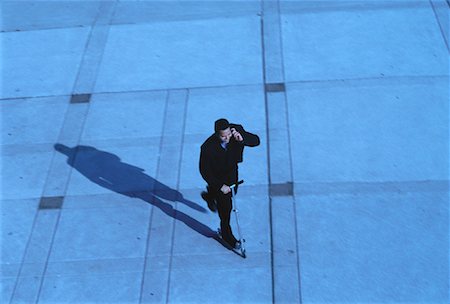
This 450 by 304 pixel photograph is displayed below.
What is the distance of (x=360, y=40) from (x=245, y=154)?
3165 mm

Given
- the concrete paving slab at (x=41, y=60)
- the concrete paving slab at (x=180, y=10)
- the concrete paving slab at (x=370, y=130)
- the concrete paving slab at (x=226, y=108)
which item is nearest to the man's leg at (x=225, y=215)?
the concrete paving slab at (x=370, y=130)

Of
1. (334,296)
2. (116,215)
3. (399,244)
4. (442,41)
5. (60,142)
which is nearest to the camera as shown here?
(334,296)

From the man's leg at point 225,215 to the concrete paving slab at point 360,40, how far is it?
3.17 m

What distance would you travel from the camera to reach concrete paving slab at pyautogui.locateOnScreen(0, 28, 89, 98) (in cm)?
871

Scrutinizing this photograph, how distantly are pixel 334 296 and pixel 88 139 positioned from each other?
4.05 meters

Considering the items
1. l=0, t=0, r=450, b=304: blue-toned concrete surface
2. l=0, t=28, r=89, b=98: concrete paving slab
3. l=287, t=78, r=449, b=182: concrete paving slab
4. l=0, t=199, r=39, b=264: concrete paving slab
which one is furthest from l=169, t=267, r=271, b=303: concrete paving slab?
l=0, t=28, r=89, b=98: concrete paving slab

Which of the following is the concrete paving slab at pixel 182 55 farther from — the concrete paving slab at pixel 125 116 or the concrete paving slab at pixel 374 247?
the concrete paving slab at pixel 374 247

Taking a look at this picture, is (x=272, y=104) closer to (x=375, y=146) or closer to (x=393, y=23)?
(x=375, y=146)

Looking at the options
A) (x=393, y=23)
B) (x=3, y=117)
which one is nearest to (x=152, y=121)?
(x=3, y=117)

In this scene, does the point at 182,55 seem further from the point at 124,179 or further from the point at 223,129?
the point at 223,129

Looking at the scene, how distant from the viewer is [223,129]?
5230 mm

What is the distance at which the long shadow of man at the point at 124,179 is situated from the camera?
6755 mm

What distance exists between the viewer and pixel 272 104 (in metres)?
7.98

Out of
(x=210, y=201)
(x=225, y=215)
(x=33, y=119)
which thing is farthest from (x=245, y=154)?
(x=33, y=119)
